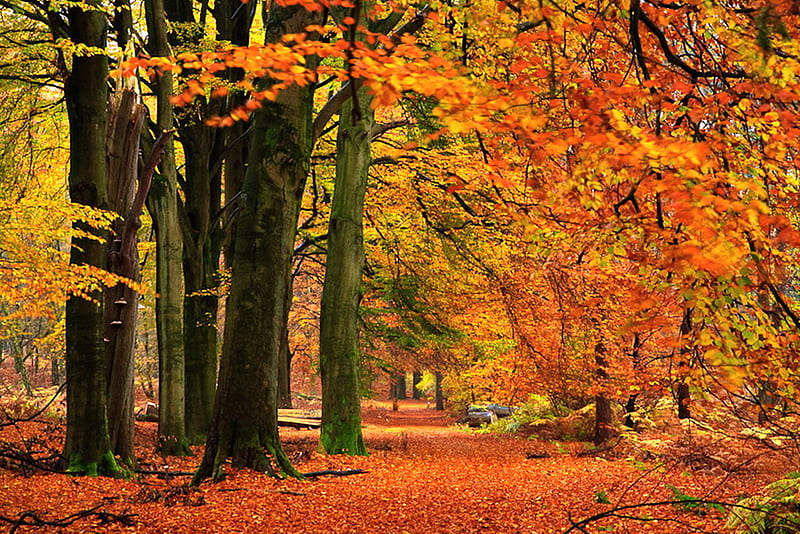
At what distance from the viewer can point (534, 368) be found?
45.2 ft

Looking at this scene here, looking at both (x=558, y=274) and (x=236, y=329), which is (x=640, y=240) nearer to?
(x=236, y=329)

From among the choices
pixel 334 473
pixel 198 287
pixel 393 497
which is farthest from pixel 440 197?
pixel 393 497

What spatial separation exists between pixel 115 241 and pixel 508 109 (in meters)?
6.97

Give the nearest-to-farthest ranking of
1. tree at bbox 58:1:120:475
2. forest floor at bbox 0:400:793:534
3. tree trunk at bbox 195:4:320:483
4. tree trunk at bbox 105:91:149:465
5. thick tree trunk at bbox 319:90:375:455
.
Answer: forest floor at bbox 0:400:793:534 → tree trunk at bbox 195:4:320:483 → tree at bbox 58:1:120:475 → tree trunk at bbox 105:91:149:465 → thick tree trunk at bbox 319:90:375:455

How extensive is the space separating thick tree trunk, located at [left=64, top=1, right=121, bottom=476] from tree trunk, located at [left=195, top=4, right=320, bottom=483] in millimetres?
1576

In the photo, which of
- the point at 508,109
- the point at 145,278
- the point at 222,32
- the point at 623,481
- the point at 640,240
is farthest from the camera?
the point at 145,278

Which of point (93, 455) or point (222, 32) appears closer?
point (93, 455)

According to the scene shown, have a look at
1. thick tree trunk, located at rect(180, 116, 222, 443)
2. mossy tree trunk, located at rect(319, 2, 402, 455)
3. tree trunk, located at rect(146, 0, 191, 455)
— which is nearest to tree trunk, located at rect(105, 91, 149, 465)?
tree trunk, located at rect(146, 0, 191, 455)

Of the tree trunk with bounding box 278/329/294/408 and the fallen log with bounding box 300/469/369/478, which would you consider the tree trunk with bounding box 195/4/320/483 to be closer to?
the fallen log with bounding box 300/469/369/478

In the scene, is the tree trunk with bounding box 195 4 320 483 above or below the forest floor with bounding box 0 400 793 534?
above

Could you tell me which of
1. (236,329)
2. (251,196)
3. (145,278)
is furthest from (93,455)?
(145,278)

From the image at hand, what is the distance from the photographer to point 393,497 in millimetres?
7395

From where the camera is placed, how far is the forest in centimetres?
375

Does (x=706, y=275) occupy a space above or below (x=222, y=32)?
below
